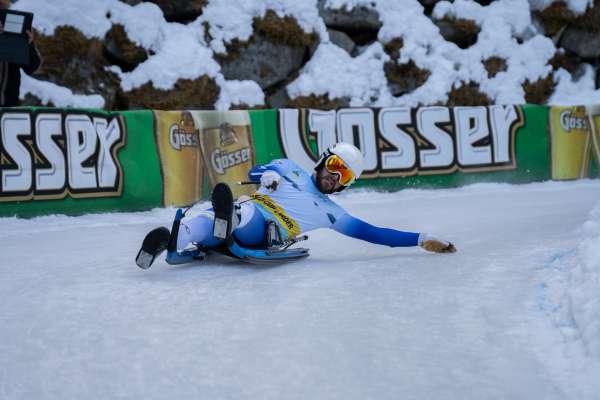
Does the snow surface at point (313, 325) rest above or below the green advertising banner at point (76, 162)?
below

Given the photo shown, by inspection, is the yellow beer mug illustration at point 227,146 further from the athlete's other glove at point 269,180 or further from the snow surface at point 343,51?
the snow surface at point 343,51

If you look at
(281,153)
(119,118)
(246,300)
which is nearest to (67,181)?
(119,118)

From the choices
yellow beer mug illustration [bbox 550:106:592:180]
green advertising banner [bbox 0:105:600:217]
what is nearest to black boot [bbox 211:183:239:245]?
green advertising banner [bbox 0:105:600:217]

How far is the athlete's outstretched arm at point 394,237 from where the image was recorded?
5027mm

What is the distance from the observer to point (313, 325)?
3.34m

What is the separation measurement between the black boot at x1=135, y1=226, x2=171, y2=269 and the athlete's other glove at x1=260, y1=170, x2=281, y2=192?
3.07 feet

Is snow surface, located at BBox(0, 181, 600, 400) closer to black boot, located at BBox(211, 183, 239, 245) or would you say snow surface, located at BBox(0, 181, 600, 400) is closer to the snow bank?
the snow bank

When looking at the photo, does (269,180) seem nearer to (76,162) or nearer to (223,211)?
(223,211)

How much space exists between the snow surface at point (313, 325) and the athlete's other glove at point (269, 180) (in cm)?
67

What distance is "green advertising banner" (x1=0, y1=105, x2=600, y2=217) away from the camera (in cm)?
809

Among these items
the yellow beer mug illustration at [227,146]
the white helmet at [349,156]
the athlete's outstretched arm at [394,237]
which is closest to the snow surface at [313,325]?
the athlete's outstretched arm at [394,237]

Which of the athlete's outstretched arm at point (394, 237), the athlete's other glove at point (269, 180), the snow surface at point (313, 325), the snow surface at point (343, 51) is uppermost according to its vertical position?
the snow surface at point (343, 51)

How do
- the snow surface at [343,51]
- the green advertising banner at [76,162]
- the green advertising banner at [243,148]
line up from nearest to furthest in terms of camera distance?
1. the green advertising banner at [76,162]
2. the green advertising banner at [243,148]
3. the snow surface at [343,51]

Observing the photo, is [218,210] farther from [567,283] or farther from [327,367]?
[567,283]
